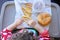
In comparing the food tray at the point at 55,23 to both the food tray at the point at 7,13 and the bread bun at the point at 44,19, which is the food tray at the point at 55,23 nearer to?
the bread bun at the point at 44,19

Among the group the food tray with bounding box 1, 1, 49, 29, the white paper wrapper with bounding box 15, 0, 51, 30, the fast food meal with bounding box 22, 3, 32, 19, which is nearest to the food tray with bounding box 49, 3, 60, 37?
the white paper wrapper with bounding box 15, 0, 51, 30

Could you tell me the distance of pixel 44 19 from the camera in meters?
1.16

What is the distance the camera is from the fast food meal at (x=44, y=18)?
3.79ft

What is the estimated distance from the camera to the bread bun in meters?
1.16

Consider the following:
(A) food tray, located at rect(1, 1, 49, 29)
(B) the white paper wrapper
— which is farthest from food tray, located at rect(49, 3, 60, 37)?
(A) food tray, located at rect(1, 1, 49, 29)

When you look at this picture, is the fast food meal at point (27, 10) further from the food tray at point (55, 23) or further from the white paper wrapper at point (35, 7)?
the food tray at point (55, 23)

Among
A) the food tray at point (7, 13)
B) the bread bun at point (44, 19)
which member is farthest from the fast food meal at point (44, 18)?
the food tray at point (7, 13)

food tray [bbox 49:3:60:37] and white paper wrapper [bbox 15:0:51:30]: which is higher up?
white paper wrapper [bbox 15:0:51:30]

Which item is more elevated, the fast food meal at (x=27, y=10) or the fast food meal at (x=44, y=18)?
the fast food meal at (x=27, y=10)

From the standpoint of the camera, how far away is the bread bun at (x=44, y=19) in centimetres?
116

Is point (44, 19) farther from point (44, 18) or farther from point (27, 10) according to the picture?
point (27, 10)

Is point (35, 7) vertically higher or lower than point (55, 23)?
higher

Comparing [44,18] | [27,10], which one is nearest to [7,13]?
[27,10]

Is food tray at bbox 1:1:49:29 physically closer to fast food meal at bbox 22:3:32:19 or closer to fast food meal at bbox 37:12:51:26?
fast food meal at bbox 22:3:32:19
